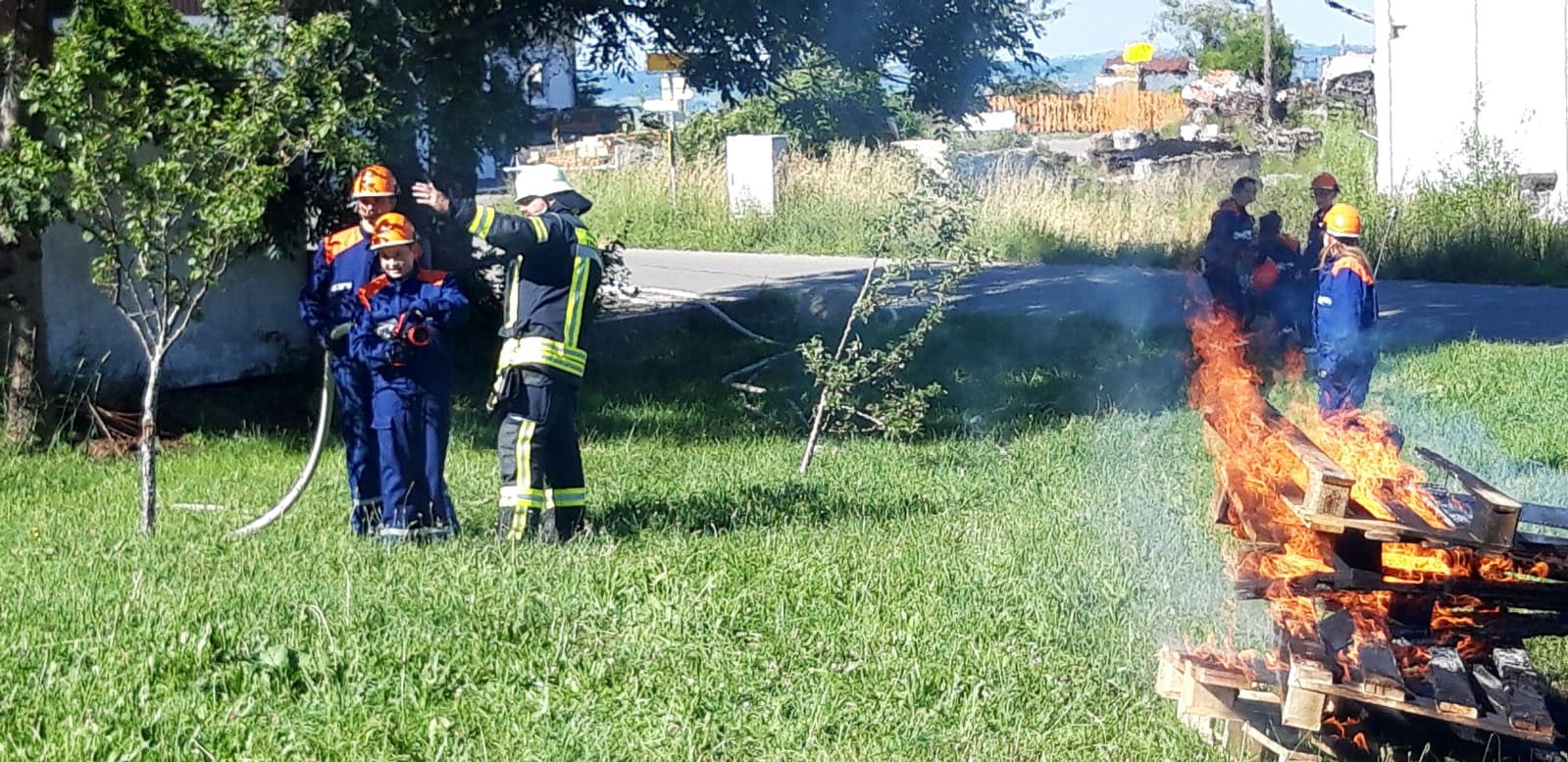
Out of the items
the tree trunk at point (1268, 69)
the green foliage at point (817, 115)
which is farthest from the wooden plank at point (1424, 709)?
the tree trunk at point (1268, 69)

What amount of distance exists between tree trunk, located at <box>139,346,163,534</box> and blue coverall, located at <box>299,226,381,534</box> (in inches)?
28.1

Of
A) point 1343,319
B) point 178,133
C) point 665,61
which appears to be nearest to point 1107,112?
point 665,61

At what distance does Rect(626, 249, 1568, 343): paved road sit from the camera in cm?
1689

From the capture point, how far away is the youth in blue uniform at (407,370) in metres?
8.09

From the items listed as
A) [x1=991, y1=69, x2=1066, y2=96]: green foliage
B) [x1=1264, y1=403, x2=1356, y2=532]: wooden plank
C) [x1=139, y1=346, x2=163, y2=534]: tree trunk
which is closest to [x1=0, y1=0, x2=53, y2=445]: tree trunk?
[x1=139, y1=346, x2=163, y2=534]: tree trunk

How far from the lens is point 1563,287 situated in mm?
19438

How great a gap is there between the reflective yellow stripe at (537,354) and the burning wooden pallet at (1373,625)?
3.40m

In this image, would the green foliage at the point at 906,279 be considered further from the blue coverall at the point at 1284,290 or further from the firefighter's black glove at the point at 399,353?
the blue coverall at the point at 1284,290

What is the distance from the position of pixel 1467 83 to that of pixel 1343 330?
56.2 ft

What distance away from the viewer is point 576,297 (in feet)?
27.1

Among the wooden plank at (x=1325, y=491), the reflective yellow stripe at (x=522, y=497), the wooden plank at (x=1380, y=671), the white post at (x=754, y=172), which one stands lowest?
the wooden plank at (x=1380, y=671)

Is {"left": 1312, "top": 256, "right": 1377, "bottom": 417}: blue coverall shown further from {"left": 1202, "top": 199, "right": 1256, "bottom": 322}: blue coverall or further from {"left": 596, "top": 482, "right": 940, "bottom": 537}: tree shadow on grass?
{"left": 1202, "top": 199, "right": 1256, "bottom": 322}: blue coverall

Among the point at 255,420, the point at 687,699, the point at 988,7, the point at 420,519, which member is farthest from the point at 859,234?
the point at 687,699

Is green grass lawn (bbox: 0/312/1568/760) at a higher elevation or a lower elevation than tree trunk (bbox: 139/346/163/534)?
lower
